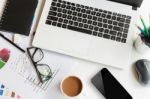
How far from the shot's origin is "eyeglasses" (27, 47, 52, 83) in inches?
35.1

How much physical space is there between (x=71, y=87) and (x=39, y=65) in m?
0.14

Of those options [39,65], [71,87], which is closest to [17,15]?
[39,65]

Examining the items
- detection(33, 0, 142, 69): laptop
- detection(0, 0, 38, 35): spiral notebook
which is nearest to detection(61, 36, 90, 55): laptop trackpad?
detection(33, 0, 142, 69): laptop

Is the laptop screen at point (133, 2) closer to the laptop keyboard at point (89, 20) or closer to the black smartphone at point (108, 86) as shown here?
the laptop keyboard at point (89, 20)

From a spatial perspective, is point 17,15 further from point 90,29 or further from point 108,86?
point 108,86

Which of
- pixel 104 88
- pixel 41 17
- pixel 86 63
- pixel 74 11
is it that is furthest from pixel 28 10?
pixel 104 88

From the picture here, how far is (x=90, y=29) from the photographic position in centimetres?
92

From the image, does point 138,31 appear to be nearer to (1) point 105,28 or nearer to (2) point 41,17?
(1) point 105,28

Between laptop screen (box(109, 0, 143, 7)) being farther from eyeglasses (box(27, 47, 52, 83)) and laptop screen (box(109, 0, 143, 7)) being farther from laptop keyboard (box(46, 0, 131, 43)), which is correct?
eyeglasses (box(27, 47, 52, 83))

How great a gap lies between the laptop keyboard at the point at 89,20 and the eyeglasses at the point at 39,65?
107 mm

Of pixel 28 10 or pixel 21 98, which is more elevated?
pixel 28 10

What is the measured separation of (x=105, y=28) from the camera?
3.01 ft

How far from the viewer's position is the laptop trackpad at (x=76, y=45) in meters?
0.90

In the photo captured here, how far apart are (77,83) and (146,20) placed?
34cm
